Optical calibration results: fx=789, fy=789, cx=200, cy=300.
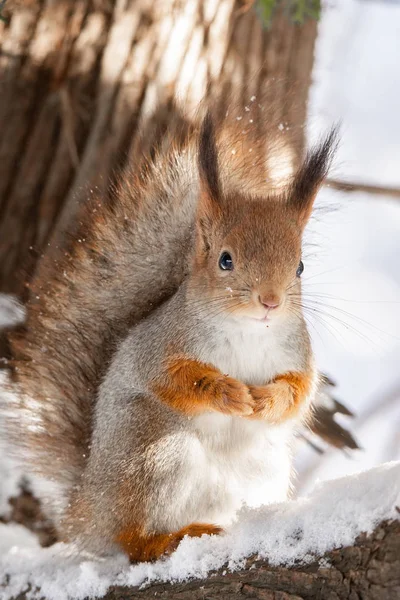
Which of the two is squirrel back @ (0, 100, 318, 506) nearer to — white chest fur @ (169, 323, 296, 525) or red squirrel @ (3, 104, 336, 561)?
red squirrel @ (3, 104, 336, 561)

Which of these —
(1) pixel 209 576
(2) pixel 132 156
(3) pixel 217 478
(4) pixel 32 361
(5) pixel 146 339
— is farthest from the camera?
(2) pixel 132 156

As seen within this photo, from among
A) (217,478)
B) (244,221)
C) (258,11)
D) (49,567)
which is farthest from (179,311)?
(258,11)

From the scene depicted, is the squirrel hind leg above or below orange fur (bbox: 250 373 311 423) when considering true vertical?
below

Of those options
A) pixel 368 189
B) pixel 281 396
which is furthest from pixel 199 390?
pixel 368 189

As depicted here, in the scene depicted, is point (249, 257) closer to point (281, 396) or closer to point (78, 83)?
point (281, 396)

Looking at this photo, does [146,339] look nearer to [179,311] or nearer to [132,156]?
[179,311]

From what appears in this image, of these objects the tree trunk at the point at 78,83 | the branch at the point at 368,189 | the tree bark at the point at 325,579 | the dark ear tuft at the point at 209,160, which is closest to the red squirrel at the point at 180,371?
the dark ear tuft at the point at 209,160

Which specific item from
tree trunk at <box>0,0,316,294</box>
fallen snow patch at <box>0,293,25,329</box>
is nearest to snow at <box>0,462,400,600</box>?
fallen snow patch at <box>0,293,25,329</box>
